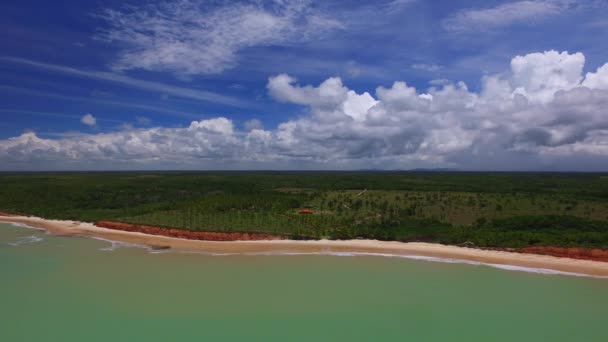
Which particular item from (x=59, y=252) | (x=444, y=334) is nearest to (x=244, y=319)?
(x=444, y=334)

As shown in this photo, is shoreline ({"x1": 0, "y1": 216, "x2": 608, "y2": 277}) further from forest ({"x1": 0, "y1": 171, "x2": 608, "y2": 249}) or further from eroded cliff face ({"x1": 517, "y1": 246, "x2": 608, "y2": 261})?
forest ({"x1": 0, "y1": 171, "x2": 608, "y2": 249})

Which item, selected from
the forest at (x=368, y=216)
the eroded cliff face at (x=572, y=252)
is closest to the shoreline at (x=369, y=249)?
the eroded cliff face at (x=572, y=252)

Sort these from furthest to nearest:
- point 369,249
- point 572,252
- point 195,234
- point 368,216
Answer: point 368,216 < point 195,234 < point 369,249 < point 572,252

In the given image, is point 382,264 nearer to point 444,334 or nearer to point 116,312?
point 444,334

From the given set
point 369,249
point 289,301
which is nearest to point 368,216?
point 369,249

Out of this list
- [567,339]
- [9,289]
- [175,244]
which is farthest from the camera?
[175,244]

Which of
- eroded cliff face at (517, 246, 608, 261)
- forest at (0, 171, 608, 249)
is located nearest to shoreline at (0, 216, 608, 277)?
eroded cliff face at (517, 246, 608, 261)

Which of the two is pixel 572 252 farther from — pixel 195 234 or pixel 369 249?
pixel 195 234
